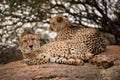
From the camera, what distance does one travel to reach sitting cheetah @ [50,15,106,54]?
7.61 meters

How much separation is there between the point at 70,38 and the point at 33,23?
345cm

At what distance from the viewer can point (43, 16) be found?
11.3 m

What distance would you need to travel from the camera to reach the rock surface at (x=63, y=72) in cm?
593

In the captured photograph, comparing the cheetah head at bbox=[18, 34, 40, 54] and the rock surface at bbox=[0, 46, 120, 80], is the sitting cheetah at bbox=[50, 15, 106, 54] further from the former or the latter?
the rock surface at bbox=[0, 46, 120, 80]

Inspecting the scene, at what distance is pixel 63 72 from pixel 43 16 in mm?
5003

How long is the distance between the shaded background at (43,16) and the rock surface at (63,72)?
3.71 metres

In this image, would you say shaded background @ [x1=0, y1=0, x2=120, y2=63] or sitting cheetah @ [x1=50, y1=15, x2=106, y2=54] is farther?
shaded background @ [x1=0, y1=0, x2=120, y2=63]

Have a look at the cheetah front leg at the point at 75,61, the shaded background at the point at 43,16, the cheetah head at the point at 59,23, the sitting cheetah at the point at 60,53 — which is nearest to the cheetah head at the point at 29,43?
the sitting cheetah at the point at 60,53

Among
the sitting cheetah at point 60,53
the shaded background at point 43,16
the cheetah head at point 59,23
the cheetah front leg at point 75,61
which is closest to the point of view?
the cheetah front leg at point 75,61

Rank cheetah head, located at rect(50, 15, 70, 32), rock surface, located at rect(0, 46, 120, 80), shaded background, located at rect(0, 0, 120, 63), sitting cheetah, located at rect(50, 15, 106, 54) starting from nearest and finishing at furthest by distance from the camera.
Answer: rock surface, located at rect(0, 46, 120, 80) < sitting cheetah, located at rect(50, 15, 106, 54) < cheetah head, located at rect(50, 15, 70, 32) < shaded background, located at rect(0, 0, 120, 63)

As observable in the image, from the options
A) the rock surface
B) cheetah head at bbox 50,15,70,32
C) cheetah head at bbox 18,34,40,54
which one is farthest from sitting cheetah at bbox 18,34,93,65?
cheetah head at bbox 50,15,70,32

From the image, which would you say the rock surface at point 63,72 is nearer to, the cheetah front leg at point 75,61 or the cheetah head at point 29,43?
the cheetah front leg at point 75,61

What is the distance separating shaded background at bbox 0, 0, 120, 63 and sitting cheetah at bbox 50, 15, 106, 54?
101 inches

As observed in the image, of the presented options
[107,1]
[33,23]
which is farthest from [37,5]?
[107,1]
